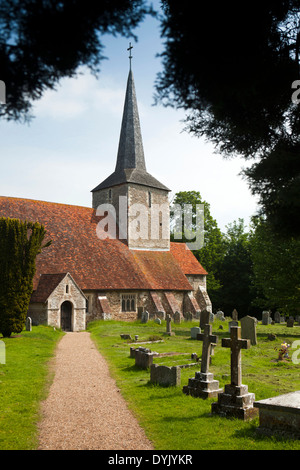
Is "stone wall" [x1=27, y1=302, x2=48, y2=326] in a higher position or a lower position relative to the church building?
lower

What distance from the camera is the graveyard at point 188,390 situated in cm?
594

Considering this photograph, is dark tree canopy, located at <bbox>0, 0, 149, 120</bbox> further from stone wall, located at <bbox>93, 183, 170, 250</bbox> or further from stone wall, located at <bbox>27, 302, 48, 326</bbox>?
stone wall, located at <bbox>93, 183, 170, 250</bbox>

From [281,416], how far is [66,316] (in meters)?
19.7

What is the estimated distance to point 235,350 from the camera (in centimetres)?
757

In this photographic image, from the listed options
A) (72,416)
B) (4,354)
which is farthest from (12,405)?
(4,354)

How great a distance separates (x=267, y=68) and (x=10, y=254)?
16533 millimetres

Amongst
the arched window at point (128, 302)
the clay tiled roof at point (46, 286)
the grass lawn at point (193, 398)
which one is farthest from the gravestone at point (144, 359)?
the arched window at point (128, 302)

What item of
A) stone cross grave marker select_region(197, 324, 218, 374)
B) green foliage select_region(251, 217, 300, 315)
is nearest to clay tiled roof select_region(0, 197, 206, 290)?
green foliage select_region(251, 217, 300, 315)

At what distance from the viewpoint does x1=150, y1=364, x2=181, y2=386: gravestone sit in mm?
9274

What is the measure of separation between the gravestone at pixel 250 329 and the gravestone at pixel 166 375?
27.8 feet

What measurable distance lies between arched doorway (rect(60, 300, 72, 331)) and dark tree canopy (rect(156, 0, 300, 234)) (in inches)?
782

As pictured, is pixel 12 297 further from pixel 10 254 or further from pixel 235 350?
pixel 235 350

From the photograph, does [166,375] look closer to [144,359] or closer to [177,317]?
[144,359]

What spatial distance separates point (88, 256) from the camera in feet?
92.1
